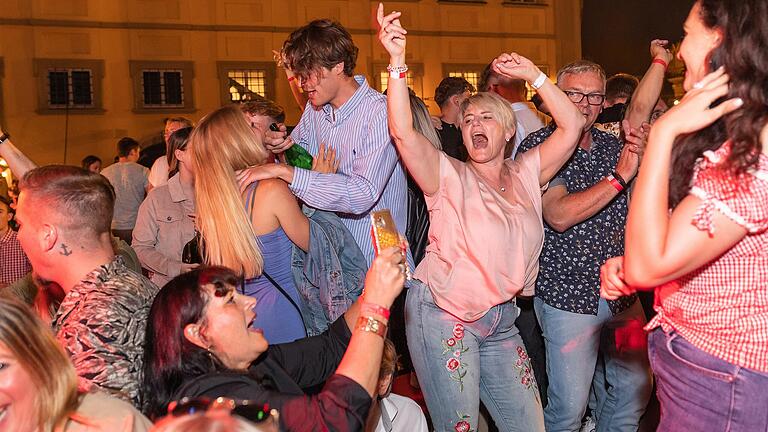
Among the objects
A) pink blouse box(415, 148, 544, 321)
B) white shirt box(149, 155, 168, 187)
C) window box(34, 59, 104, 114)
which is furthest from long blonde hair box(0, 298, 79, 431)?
window box(34, 59, 104, 114)

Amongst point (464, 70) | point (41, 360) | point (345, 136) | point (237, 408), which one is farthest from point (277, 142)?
point (464, 70)

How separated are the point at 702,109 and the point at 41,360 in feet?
5.65

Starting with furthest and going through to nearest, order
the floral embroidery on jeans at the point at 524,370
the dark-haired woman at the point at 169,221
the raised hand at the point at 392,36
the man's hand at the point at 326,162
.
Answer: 1. the dark-haired woman at the point at 169,221
2. the man's hand at the point at 326,162
3. the floral embroidery on jeans at the point at 524,370
4. the raised hand at the point at 392,36

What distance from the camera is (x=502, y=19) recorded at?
25.8 m

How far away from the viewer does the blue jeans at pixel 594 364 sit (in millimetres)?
3957

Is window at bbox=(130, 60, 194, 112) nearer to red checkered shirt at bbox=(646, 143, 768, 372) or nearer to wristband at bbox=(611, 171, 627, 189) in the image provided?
wristband at bbox=(611, 171, 627, 189)

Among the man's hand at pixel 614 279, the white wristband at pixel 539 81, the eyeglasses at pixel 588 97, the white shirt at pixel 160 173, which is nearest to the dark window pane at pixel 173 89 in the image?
the white shirt at pixel 160 173

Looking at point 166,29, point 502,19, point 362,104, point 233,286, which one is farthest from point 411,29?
point 233,286

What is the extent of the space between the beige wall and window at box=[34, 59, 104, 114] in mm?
153

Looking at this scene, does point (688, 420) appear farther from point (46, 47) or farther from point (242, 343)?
point (46, 47)

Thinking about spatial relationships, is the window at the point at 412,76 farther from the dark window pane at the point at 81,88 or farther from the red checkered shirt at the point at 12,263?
Answer: the red checkered shirt at the point at 12,263

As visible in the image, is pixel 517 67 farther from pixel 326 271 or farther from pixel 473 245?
pixel 326 271

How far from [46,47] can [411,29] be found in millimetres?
9667

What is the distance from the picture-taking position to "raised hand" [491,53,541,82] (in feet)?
12.3
